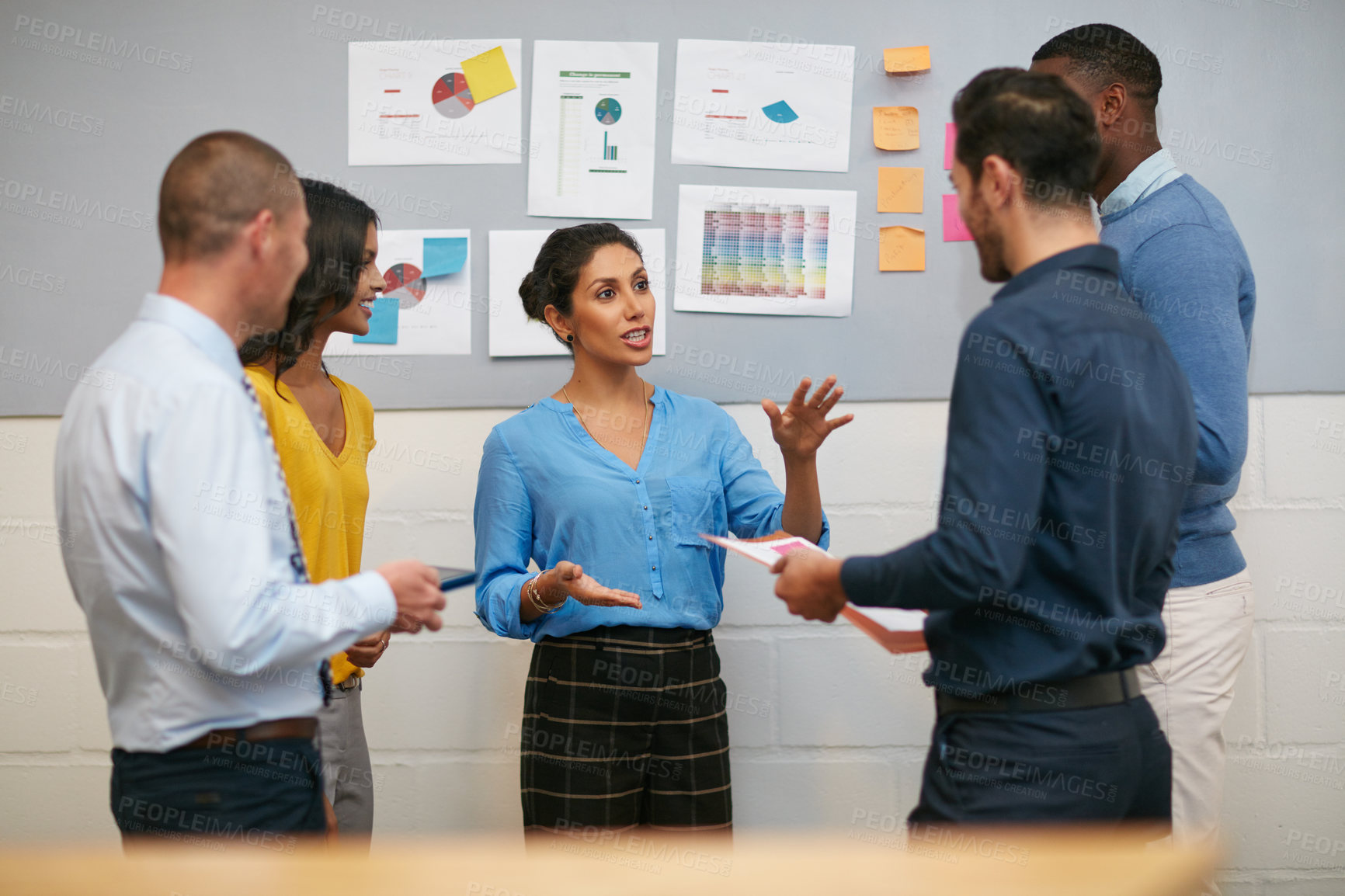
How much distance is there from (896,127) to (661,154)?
1.75 ft

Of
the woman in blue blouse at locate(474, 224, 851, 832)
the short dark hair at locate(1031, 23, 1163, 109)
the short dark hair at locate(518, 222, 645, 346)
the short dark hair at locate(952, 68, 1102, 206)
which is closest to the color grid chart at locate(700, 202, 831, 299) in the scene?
the short dark hair at locate(518, 222, 645, 346)

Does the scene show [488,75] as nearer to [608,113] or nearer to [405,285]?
[608,113]

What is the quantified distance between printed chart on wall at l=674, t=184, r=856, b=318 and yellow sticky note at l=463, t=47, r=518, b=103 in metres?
0.47

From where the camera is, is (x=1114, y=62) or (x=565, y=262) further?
(x=565, y=262)

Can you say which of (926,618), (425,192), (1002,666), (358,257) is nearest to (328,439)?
(358,257)

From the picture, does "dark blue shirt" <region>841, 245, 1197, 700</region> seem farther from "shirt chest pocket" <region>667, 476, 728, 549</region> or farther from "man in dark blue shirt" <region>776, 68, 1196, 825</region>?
"shirt chest pocket" <region>667, 476, 728, 549</region>

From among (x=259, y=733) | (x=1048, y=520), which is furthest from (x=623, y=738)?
(x=1048, y=520)

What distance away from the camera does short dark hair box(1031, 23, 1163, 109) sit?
68.2 inches

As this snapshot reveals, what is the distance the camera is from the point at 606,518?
71.8 inches

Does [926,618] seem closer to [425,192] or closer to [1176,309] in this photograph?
[1176,309]

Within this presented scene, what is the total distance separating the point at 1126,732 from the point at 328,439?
1.33 metres

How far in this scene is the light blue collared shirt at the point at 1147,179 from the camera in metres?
1.68

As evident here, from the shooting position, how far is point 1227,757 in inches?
88.0

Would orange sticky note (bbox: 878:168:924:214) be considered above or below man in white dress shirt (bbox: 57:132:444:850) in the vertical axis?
above
